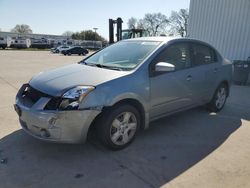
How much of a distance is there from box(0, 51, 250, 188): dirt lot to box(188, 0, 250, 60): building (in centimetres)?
645

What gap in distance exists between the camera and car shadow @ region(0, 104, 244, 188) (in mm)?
3084

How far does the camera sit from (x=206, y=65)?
531 cm

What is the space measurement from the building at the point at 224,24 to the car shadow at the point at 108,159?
666 cm

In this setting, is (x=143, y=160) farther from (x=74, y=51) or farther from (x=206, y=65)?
(x=74, y=51)

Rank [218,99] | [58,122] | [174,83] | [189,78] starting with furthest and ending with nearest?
[218,99] < [189,78] < [174,83] < [58,122]

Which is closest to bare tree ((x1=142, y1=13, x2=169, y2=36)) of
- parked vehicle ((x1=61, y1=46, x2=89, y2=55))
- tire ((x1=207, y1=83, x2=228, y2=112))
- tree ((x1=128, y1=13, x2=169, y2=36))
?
tree ((x1=128, y1=13, x2=169, y2=36))

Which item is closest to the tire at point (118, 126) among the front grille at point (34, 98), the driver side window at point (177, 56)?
the front grille at point (34, 98)

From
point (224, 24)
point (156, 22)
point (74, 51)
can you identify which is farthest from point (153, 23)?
point (224, 24)

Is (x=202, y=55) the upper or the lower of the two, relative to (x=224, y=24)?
lower

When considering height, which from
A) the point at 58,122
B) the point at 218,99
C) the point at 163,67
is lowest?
the point at 218,99

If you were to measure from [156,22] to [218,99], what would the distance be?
74.9 m

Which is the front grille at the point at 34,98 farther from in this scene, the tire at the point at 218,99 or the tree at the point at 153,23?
the tree at the point at 153,23

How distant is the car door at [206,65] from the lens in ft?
16.7

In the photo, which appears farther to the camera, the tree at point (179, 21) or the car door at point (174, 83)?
the tree at point (179, 21)
